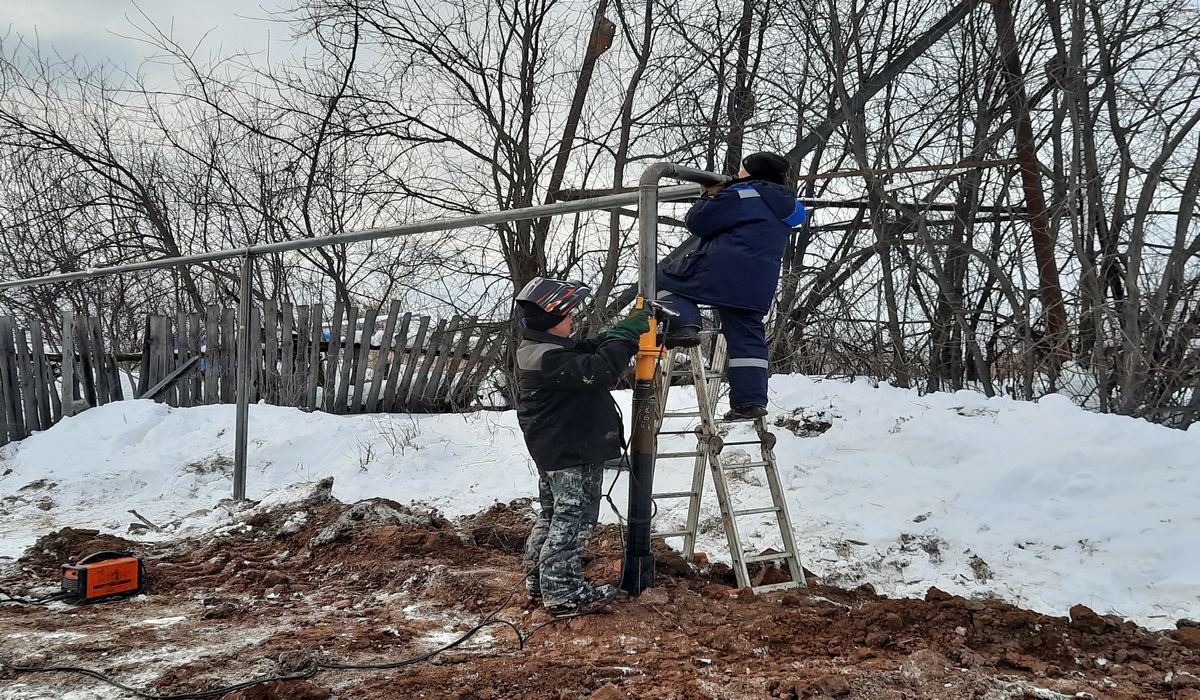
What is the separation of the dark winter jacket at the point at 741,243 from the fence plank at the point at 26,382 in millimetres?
9514

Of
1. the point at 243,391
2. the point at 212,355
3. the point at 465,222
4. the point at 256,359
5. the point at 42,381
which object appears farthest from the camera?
the point at 42,381

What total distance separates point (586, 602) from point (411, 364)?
6241 millimetres

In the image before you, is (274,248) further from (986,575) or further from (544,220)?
(986,575)

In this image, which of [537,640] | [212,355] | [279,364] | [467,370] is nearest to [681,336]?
→ [537,640]

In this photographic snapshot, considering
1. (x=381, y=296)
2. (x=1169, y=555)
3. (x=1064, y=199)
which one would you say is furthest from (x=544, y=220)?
(x=1169, y=555)

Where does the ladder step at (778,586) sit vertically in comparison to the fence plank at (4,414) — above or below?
below

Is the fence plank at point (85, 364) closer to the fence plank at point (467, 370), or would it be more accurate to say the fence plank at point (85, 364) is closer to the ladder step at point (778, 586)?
the fence plank at point (467, 370)

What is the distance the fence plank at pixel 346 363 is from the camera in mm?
9336

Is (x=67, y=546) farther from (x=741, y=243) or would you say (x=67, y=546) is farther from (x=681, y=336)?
(x=741, y=243)

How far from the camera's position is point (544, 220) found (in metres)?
10.0

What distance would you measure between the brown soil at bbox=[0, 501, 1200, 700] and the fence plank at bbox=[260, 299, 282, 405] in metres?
4.31

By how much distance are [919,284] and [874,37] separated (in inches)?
102

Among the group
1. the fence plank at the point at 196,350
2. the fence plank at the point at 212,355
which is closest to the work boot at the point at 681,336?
the fence plank at the point at 212,355

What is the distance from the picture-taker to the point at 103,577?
4363 mm
